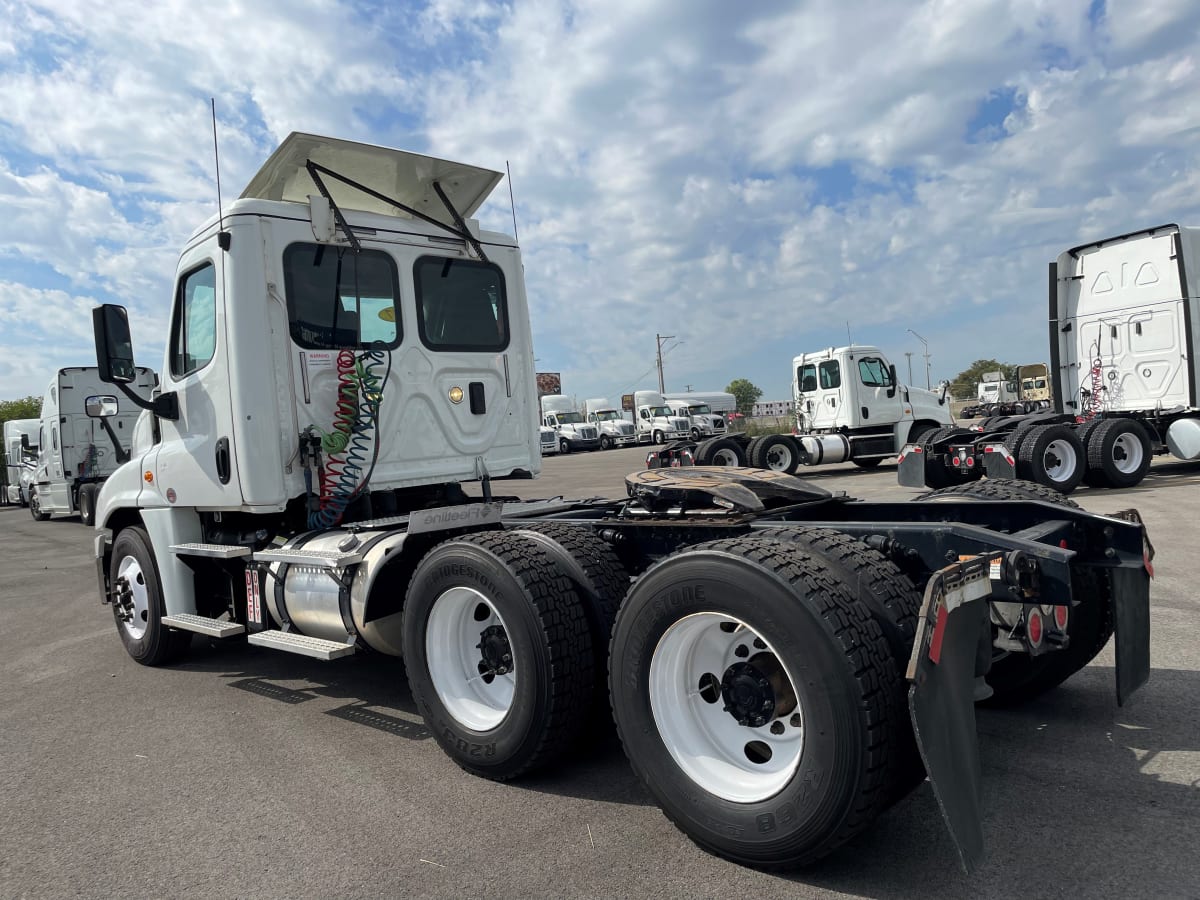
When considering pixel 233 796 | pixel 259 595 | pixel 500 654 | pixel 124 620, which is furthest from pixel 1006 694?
pixel 124 620

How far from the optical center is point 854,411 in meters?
19.0

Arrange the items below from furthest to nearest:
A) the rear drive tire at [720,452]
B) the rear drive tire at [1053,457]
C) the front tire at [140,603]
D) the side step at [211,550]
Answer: the rear drive tire at [720,452] → the rear drive tire at [1053,457] → the front tire at [140,603] → the side step at [211,550]

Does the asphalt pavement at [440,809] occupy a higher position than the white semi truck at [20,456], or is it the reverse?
the white semi truck at [20,456]

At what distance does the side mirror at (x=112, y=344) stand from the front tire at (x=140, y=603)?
1.42 meters

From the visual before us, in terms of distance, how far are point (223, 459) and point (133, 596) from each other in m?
1.87

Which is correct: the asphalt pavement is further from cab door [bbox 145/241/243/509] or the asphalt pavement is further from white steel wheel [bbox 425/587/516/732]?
cab door [bbox 145/241/243/509]

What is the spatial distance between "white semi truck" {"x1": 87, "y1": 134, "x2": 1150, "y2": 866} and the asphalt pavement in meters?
0.25

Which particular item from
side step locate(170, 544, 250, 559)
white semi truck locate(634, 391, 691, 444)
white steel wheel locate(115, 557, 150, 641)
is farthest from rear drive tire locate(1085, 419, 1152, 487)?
white semi truck locate(634, 391, 691, 444)

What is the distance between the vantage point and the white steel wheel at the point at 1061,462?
13.0m

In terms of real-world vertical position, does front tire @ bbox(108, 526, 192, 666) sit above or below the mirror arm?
below

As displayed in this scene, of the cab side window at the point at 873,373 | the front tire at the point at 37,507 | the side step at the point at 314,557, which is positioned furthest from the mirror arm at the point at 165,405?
the front tire at the point at 37,507

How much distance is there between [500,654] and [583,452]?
45.2 meters

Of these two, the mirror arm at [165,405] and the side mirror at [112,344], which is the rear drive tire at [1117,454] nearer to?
the mirror arm at [165,405]

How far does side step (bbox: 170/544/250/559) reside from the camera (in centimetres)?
526
